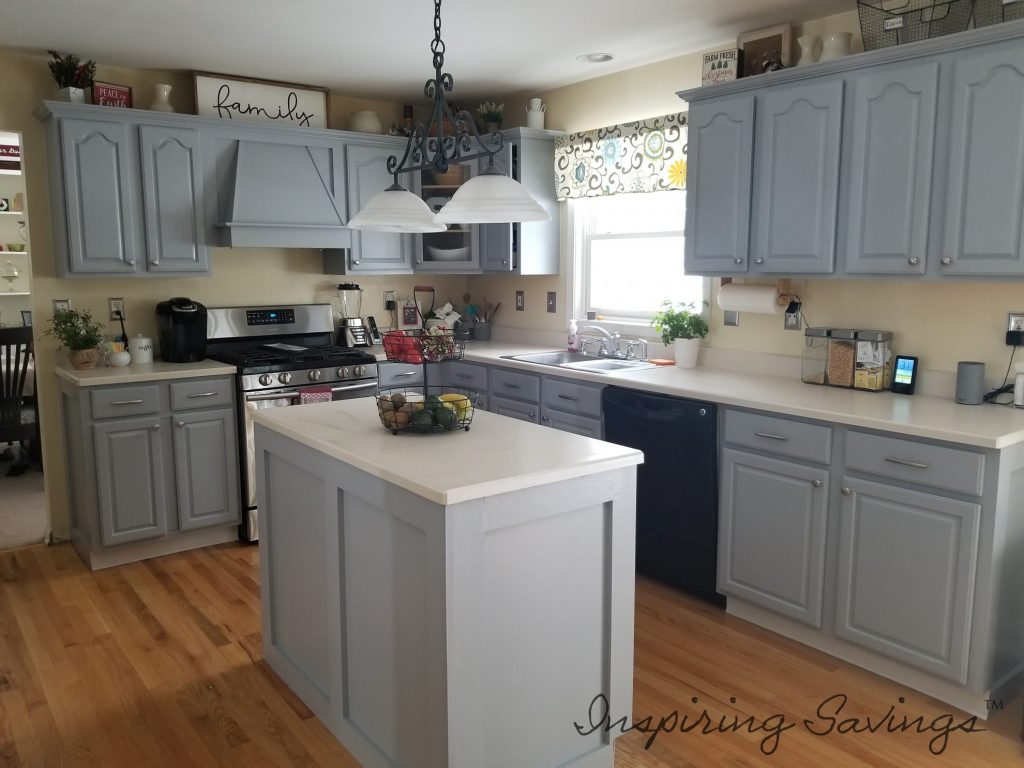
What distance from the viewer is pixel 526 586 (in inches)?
81.5

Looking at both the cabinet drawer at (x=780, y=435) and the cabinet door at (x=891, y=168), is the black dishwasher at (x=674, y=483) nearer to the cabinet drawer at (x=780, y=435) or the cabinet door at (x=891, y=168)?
the cabinet drawer at (x=780, y=435)

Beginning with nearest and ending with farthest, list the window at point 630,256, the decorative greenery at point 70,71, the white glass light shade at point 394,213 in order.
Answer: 1. the white glass light shade at point 394,213
2. the decorative greenery at point 70,71
3. the window at point 630,256

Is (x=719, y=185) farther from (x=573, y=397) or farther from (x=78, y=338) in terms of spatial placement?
(x=78, y=338)

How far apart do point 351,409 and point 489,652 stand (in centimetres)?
116

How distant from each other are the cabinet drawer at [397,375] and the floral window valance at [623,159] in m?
1.34

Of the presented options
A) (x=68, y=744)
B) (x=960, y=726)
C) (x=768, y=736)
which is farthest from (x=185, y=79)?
(x=960, y=726)

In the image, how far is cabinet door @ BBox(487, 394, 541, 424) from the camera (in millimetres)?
4188

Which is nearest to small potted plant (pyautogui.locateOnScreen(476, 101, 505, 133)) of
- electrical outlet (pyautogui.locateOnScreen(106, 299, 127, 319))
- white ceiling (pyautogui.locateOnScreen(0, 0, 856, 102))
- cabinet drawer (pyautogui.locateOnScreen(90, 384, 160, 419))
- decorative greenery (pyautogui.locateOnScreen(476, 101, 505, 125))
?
decorative greenery (pyautogui.locateOnScreen(476, 101, 505, 125))

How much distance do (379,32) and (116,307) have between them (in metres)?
2.02

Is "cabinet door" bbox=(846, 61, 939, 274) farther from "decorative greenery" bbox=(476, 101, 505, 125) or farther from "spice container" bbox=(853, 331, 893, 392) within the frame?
"decorative greenery" bbox=(476, 101, 505, 125)

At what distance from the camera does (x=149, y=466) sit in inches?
154

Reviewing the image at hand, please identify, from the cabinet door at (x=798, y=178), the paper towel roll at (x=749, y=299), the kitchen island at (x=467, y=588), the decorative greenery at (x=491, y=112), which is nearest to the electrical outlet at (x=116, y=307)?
the kitchen island at (x=467, y=588)

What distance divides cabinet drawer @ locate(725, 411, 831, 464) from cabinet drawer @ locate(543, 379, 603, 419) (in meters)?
0.75

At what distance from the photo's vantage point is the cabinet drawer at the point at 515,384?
4.17 m
